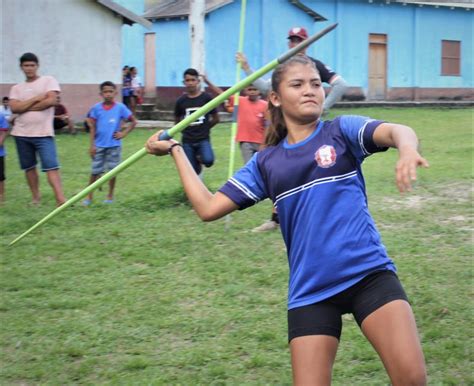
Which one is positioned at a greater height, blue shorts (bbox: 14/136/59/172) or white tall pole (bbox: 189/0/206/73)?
white tall pole (bbox: 189/0/206/73)

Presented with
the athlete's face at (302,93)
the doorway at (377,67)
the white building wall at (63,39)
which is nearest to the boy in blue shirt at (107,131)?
the athlete's face at (302,93)

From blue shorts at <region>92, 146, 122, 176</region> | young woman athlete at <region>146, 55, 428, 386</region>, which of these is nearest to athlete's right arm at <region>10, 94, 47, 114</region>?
blue shorts at <region>92, 146, 122, 176</region>

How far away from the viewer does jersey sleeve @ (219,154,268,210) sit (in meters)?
3.76

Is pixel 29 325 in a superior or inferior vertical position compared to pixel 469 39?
inferior

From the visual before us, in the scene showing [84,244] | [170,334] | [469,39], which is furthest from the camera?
[469,39]

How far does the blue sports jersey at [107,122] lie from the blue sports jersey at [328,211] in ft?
23.4

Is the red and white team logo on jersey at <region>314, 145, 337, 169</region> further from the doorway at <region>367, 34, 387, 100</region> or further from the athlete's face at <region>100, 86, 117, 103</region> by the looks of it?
the doorway at <region>367, 34, 387, 100</region>

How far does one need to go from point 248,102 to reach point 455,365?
5.29 m

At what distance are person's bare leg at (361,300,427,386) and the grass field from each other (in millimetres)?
1545

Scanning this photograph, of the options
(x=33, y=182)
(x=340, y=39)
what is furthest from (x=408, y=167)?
(x=340, y=39)

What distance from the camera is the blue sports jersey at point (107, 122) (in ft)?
34.4

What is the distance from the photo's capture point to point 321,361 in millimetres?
3314

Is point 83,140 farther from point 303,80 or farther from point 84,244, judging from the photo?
point 303,80

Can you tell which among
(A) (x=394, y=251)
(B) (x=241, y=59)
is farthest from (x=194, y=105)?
(A) (x=394, y=251)
